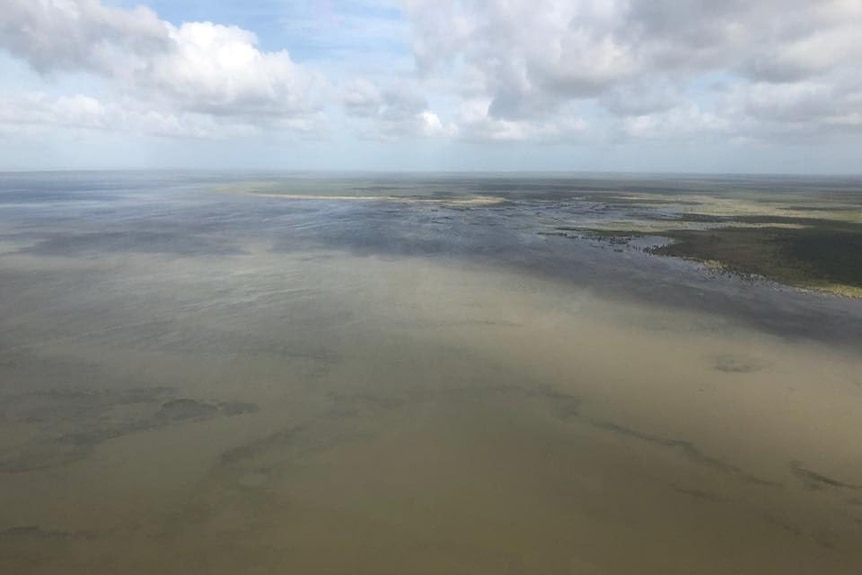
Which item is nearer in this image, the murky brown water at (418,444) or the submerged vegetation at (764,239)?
the murky brown water at (418,444)

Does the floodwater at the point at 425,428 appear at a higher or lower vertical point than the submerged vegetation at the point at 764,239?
lower

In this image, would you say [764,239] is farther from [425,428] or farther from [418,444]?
[418,444]

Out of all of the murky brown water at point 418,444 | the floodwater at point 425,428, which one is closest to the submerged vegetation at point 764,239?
the floodwater at point 425,428

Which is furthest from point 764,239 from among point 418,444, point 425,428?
point 418,444

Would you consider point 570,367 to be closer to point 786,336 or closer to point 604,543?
point 604,543

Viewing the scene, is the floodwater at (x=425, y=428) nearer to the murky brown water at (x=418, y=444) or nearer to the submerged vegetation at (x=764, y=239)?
the murky brown water at (x=418, y=444)

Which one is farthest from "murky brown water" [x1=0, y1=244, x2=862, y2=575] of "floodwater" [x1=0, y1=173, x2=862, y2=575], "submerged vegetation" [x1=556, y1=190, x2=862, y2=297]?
"submerged vegetation" [x1=556, y1=190, x2=862, y2=297]

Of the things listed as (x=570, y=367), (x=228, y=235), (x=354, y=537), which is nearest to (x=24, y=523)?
(x=354, y=537)
